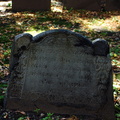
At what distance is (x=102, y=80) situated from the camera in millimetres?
3881

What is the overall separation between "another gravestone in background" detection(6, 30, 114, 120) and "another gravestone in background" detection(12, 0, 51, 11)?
9176mm

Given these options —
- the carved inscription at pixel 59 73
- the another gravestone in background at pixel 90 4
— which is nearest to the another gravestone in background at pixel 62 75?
the carved inscription at pixel 59 73

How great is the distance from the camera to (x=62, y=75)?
12.8 ft

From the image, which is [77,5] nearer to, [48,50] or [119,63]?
[119,63]

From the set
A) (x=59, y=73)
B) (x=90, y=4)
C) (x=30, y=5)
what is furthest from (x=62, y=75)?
(x=90, y=4)

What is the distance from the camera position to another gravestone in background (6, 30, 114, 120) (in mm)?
3812

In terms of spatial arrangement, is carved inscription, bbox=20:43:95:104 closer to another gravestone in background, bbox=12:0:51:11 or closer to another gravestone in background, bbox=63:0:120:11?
another gravestone in background, bbox=12:0:51:11

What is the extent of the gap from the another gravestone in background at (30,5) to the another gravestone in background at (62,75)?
9.18 meters

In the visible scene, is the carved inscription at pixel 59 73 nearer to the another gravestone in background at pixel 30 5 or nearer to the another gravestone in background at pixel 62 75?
the another gravestone in background at pixel 62 75

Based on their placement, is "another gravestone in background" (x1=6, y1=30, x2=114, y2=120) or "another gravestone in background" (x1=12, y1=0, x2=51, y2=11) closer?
"another gravestone in background" (x1=6, y1=30, x2=114, y2=120)

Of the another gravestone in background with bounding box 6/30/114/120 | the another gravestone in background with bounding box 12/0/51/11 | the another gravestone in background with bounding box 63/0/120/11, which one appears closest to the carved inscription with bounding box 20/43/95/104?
the another gravestone in background with bounding box 6/30/114/120

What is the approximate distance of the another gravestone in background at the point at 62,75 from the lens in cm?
381

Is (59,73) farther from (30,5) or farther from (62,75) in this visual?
(30,5)

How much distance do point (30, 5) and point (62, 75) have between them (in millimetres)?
9333
